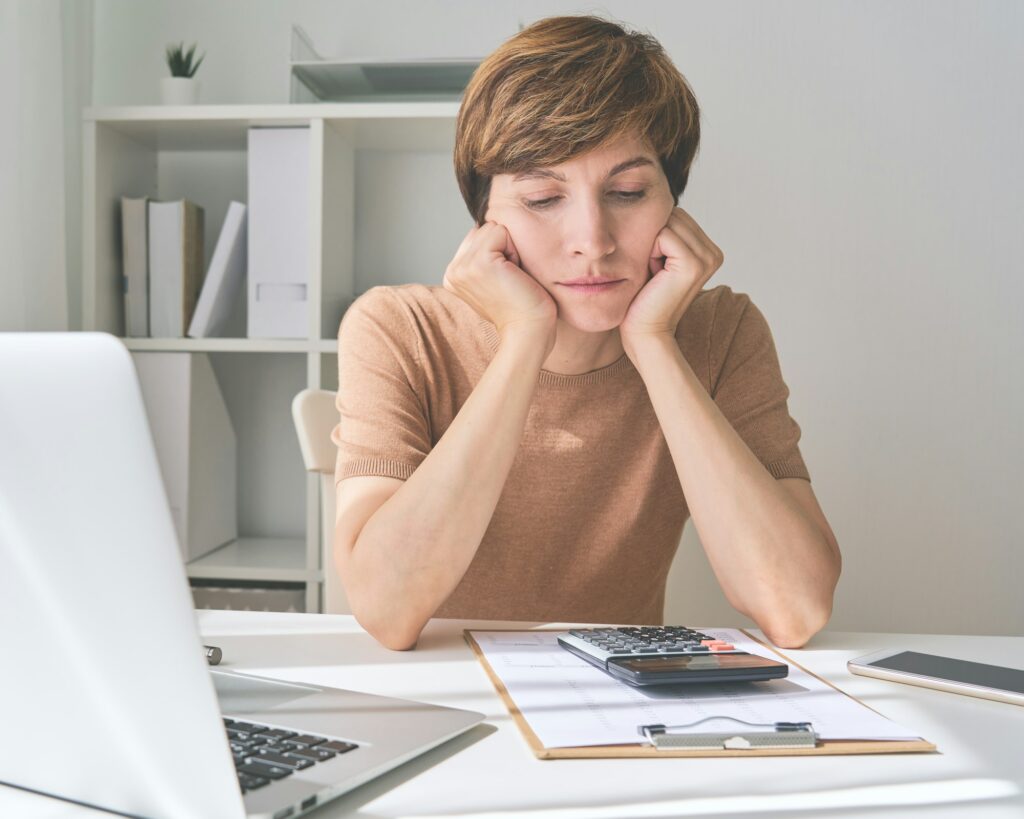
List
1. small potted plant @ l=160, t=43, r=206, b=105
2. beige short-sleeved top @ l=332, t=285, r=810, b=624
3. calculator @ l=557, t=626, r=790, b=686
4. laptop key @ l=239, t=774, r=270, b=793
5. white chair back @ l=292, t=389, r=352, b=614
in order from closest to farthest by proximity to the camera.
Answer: laptop key @ l=239, t=774, r=270, b=793
calculator @ l=557, t=626, r=790, b=686
beige short-sleeved top @ l=332, t=285, r=810, b=624
white chair back @ l=292, t=389, r=352, b=614
small potted plant @ l=160, t=43, r=206, b=105

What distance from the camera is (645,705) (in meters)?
0.70

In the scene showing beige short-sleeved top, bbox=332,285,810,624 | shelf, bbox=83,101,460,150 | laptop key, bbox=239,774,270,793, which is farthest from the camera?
shelf, bbox=83,101,460,150

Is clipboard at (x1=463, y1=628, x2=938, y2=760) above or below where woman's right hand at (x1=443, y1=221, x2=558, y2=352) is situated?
below

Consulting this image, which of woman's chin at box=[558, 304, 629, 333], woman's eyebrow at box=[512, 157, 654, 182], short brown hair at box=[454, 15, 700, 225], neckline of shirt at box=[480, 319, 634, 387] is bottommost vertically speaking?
neckline of shirt at box=[480, 319, 634, 387]

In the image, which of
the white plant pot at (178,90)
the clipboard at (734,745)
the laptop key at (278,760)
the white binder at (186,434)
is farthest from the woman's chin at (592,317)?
the white plant pot at (178,90)

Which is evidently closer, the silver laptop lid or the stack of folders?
the silver laptop lid

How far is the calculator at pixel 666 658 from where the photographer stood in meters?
0.73

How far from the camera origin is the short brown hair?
1112 mm

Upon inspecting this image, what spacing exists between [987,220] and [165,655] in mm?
2183

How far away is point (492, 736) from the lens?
2.11ft

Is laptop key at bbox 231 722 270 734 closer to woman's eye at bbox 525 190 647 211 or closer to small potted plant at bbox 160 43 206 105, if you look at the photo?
woman's eye at bbox 525 190 647 211

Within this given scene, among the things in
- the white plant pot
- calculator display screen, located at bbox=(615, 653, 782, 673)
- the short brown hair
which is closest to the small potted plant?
the white plant pot

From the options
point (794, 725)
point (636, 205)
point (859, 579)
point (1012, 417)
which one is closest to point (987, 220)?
point (1012, 417)

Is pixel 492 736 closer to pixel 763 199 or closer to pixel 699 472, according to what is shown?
pixel 699 472
